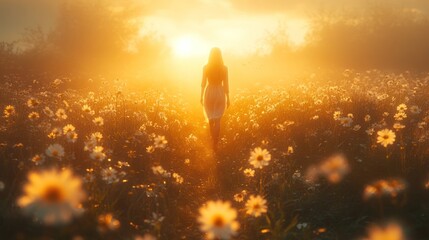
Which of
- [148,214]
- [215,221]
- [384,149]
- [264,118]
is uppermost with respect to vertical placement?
[264,118]

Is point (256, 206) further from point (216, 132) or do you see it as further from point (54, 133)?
point (216, 132)

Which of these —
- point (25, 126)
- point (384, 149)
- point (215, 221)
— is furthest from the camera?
point (25, 126)

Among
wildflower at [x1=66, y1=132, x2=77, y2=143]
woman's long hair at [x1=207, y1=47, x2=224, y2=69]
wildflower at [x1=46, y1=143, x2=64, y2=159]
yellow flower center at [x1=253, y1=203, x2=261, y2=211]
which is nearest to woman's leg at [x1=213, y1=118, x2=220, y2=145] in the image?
woman's long hair at [x1=207, y1=47, x2=224, y2=69]

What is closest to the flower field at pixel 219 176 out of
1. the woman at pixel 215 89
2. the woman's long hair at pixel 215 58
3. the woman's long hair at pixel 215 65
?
the woman at pixel 215 89

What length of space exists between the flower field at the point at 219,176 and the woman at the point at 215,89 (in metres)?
0.60

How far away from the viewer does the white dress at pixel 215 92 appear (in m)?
9.15

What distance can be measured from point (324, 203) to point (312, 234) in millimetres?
790

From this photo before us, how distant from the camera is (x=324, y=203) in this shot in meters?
5.30

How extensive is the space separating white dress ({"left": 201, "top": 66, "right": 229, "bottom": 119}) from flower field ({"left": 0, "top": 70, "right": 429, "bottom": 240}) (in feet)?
2.12

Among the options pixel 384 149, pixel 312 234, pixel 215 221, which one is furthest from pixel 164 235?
pixel 384 149

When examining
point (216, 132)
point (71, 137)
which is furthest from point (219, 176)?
point (71, 137)

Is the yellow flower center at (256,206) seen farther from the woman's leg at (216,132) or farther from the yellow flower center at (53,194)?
the woman's leg at (216,132)

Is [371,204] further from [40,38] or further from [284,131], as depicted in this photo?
[40,38]

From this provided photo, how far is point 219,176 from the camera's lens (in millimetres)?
6941
